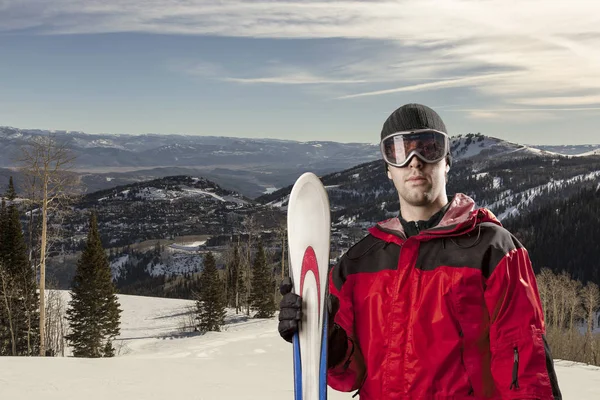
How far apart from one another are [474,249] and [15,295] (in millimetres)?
34211

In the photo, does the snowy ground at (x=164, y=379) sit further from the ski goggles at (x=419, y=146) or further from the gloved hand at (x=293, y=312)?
the ski goggles at (x=419, y=146)

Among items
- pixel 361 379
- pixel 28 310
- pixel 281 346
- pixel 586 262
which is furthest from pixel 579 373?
pixel 586 262

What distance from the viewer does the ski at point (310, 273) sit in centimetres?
278

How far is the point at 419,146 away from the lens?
274cm

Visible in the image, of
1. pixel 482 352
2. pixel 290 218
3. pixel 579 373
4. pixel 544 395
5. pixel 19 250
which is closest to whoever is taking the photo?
pixel 544 395

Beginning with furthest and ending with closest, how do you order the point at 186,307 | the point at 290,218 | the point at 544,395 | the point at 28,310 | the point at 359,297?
1. the point at 186,307
2. the point at 28,310
3. the point at 290,218
4. the point at 359,297
5. the point at 544,395

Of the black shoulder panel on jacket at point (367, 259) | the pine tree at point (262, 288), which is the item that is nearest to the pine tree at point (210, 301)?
the pine tree at point (262, 288)

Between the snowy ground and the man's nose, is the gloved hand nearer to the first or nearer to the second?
the man's nose

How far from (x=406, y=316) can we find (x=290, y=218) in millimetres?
915

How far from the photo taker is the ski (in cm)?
278

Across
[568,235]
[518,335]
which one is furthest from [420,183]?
[568,235]

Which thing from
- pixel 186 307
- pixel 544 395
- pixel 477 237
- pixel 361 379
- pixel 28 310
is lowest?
pixel 186 307

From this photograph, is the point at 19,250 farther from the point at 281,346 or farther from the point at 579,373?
the point at 579,373

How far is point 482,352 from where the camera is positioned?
7.81 feet
